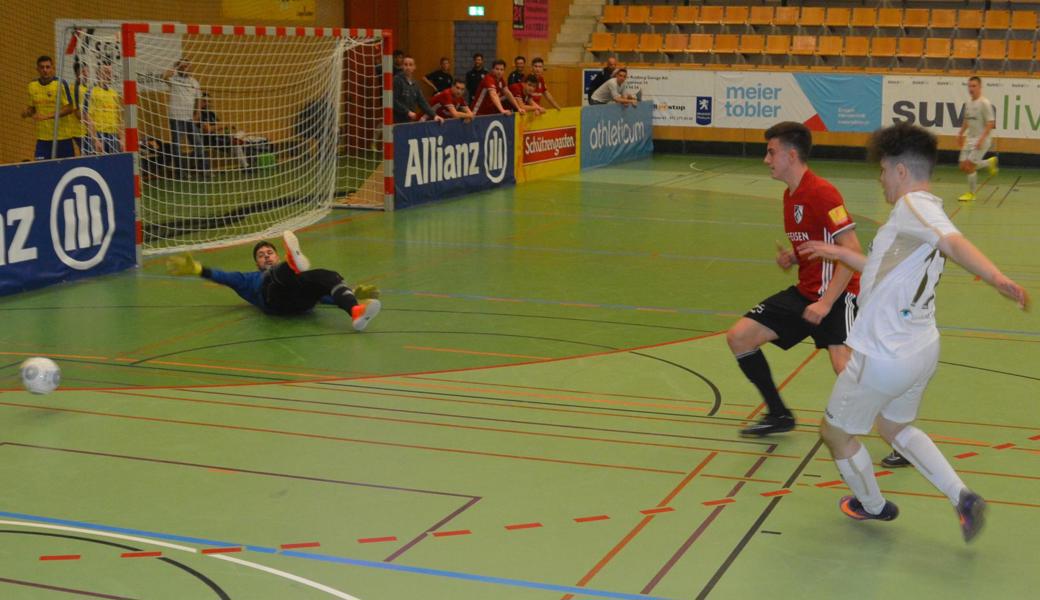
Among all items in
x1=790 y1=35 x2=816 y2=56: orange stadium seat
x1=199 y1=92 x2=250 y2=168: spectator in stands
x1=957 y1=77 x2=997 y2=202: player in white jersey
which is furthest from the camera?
x1=790 y1=35 x2=816 y2=56: orange stadium seat

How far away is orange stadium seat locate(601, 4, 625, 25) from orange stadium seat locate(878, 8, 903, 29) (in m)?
6.28

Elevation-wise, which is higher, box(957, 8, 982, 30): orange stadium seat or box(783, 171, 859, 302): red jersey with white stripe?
box(957, 8, 982, 30): orange stadium seat

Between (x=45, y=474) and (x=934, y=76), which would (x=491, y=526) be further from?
(x=934, y=76)

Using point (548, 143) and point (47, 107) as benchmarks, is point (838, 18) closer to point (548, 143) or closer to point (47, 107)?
point (548, 143)

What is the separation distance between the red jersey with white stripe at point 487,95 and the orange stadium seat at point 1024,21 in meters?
13.1

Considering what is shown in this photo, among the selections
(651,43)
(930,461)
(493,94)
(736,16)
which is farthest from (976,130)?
(930,461)

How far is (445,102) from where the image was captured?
64.5 ft

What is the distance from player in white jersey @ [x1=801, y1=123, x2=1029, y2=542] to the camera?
17.8 ft

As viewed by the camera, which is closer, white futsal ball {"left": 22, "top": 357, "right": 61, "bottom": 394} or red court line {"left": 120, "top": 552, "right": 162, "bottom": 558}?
red court line {"left": 120, "top": 552, "right": 162, "bottom": 558}

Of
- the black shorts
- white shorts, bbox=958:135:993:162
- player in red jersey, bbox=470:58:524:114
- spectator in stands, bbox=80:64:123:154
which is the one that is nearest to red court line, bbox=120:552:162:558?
the black shorts

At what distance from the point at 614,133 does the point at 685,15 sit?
5999 mm

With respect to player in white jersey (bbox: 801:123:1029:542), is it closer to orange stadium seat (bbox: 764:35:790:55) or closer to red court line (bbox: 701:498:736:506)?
red court line (bbox: 701:498:736:506)

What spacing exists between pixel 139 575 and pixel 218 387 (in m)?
3.30

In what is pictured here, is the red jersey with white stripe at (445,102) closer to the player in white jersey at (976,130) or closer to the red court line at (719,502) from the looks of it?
the player in white jersey at (976,130)
